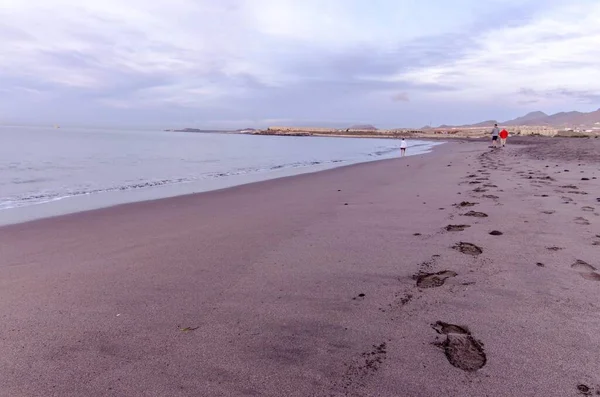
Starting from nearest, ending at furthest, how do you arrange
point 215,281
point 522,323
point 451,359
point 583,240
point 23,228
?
1. point 451,359
2. point 522,323
3. point 215,281
4. point 583,240
5. point 23,228

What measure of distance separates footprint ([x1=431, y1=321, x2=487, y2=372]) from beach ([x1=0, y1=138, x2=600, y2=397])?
0.04ft

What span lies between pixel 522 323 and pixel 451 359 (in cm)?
80

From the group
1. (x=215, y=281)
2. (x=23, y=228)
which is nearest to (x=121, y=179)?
(x=23, y=228)

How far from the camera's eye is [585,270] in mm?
4039

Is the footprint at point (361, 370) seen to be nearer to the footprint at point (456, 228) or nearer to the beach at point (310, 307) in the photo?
the beach at point (310, 307)

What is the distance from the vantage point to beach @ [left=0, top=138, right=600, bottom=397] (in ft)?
8.23

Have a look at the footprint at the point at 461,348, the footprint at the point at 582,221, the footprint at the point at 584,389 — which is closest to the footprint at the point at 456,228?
the footprint at the point at 582,221

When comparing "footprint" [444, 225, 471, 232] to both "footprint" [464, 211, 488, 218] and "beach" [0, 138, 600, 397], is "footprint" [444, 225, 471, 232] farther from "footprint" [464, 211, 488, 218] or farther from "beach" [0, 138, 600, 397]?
"footprint" [464, 211, 488, 218]

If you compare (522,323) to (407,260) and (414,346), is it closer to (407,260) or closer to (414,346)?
(414,346)

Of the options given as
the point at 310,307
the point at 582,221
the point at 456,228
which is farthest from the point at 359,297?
the point at 582,221

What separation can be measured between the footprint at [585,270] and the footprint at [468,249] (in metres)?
0.92

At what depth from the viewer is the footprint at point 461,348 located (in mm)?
2600

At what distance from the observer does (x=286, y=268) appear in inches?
176

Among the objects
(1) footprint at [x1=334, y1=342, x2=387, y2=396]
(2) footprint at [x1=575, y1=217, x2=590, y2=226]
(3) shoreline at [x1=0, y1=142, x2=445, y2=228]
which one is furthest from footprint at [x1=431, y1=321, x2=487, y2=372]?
(3) shoreline at [x1=0, y1=142, x2=445, y2=228]
